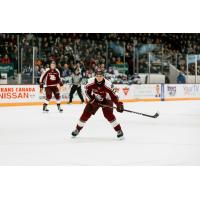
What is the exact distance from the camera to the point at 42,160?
383 centimetres

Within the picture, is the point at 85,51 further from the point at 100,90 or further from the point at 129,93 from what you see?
the point at 100,90

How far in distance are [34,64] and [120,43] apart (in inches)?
109

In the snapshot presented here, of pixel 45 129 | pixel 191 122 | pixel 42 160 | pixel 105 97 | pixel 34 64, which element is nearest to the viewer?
pixel 42 160

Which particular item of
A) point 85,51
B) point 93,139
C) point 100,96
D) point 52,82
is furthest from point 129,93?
point 100,96

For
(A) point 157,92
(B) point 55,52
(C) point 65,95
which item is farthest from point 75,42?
(A) point 157,92

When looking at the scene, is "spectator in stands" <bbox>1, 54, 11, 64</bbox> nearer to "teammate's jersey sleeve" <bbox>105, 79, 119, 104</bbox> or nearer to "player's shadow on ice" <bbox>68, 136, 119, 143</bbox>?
"player's shadow on ice" <bbox>68, 136, 119, 143</bbox>

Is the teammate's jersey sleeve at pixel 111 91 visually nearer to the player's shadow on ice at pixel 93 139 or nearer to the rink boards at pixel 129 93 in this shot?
the player's shadow on ice at pixel 93 139

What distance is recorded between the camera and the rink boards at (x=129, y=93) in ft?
30.9

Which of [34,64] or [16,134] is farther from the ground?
[34,64]

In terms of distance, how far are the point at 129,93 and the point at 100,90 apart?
663 cm

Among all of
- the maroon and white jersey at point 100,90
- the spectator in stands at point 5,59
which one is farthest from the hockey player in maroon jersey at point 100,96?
the spectator in stands at point 5,59

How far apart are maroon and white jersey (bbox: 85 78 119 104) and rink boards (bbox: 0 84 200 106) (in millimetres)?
5051

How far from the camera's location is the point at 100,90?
458cm
